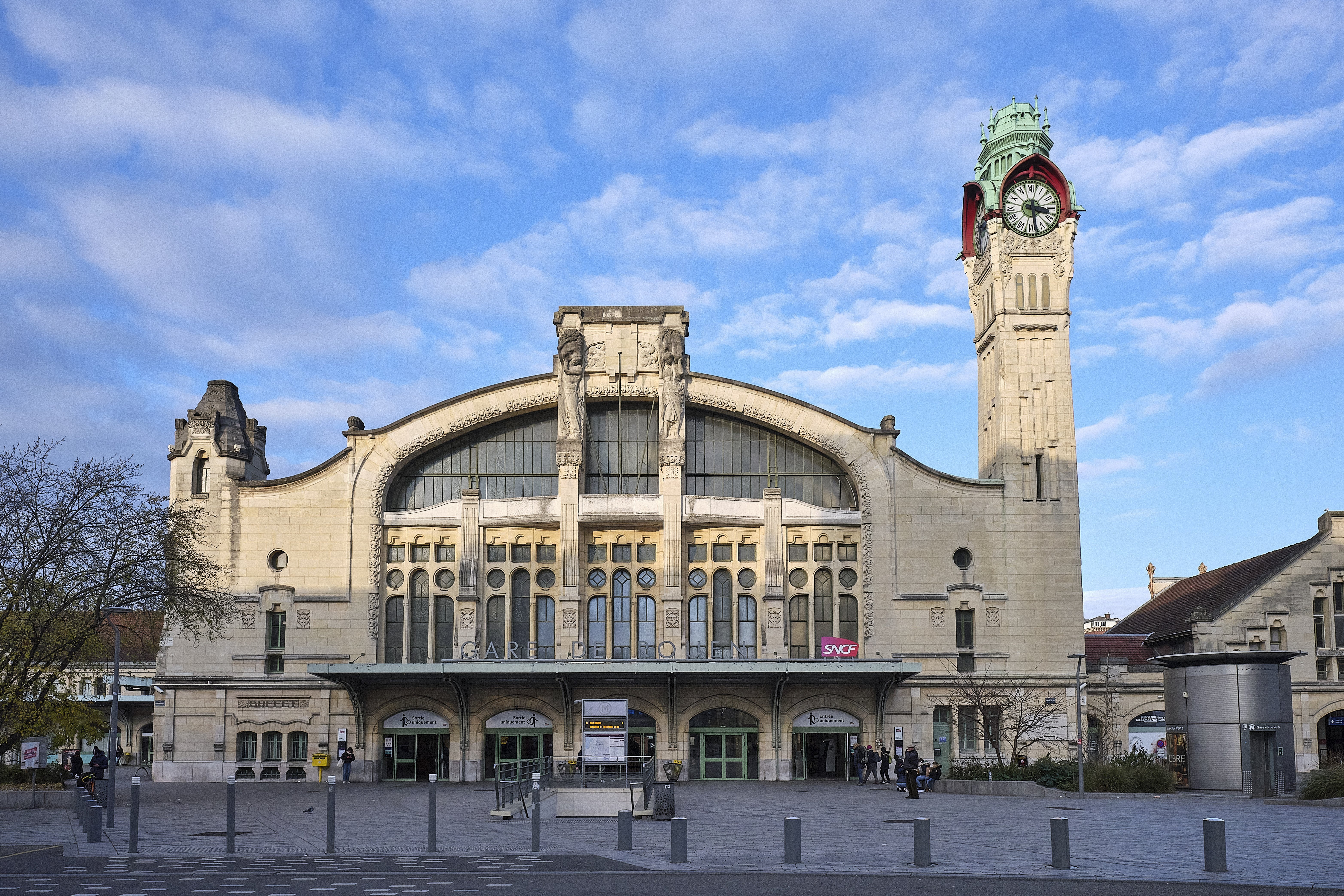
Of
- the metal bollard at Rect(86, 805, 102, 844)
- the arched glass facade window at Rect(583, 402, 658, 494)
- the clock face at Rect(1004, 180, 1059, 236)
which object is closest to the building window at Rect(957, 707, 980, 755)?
the arched glass facade window at Rect(583, 402, 658, 494)

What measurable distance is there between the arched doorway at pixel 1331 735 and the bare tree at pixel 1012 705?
40.6 ft

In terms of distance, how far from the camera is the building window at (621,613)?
5447 cm

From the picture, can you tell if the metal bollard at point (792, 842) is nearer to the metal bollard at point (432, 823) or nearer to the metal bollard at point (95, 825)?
the metal bollard at point (432, 823)

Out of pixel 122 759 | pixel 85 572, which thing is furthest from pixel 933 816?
pixel 122 759

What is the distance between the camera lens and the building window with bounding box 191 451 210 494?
55.6 m

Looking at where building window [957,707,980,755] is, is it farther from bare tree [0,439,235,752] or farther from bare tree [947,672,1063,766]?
bare tree [0,439,235,752]

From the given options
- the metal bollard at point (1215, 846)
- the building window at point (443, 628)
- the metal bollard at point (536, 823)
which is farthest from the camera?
the building window at point (443, 628)

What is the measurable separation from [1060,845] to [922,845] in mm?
2196

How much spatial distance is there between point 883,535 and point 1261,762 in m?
18.0

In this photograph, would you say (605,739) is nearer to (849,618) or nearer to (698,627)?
(698,627)

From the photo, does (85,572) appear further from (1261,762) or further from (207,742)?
(1261,762)

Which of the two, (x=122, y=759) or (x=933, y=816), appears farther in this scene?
(x=122, y=759)

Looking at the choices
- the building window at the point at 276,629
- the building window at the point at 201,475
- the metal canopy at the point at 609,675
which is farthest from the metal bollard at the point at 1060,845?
the building window at the point at 201,475

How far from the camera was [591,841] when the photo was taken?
26.3m
